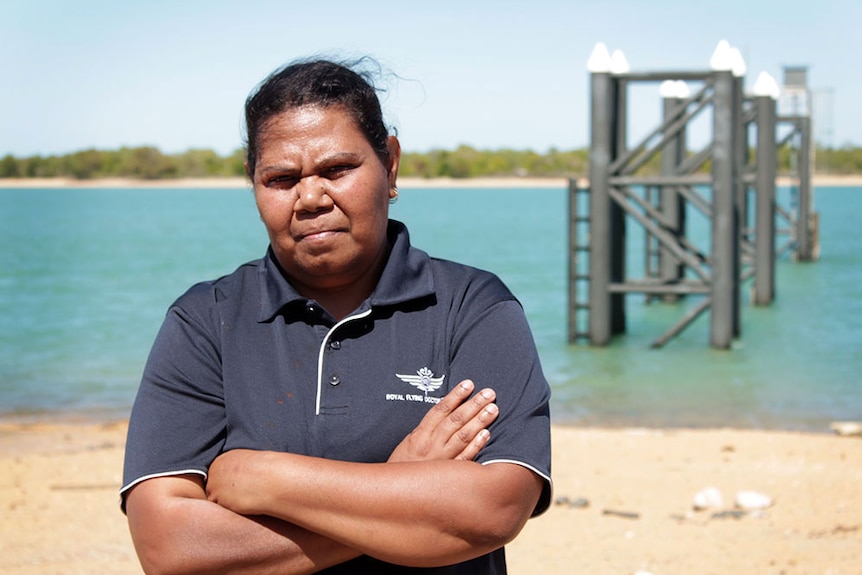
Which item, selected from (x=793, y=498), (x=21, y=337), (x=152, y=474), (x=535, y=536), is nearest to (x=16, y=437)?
(x=535, y=536)

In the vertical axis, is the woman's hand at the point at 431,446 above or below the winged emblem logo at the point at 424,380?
below

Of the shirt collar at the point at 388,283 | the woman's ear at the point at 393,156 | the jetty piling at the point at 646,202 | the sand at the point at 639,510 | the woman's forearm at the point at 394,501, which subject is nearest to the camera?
the woman's forearm at the point at 394,501

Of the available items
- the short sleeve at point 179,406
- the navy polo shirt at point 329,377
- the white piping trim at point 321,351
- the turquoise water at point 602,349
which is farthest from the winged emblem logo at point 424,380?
the turquoise water at point 602,349

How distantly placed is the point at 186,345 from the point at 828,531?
4972mm

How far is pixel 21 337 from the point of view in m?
20.2

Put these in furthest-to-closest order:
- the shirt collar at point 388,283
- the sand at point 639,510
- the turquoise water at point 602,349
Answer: the turquoise water at point 602,349
the sand at point 639,510
the shirt collar at point 388,283

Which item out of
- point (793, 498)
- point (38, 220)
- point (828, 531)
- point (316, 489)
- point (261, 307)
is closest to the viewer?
point (316, 489)

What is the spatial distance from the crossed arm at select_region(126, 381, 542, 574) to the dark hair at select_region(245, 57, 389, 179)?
0.64 m

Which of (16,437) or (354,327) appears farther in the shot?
(16,437)

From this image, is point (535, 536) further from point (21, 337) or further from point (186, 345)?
point (21, 337)

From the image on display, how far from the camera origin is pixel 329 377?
96.6 inches

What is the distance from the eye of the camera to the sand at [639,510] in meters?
5.97

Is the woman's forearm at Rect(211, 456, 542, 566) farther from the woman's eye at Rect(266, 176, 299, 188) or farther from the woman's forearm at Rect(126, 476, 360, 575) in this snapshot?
the woman's eye at Rect(266, 176, 299, 188)

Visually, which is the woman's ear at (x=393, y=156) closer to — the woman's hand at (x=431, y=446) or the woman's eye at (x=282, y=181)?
the woman's eye at (x=282, y=181)
